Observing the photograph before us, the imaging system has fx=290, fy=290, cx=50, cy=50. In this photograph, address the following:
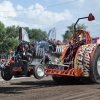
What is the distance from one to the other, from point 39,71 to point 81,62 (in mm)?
2028

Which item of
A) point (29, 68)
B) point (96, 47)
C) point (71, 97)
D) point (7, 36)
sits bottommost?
point (71, 97)

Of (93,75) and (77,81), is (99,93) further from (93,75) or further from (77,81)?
→ (77,81)

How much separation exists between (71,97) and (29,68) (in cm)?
177

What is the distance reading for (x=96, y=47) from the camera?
10.6 metres

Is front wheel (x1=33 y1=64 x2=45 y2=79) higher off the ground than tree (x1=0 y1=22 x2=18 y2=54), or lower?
lower

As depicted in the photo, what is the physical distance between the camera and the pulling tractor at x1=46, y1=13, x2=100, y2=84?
1014cm

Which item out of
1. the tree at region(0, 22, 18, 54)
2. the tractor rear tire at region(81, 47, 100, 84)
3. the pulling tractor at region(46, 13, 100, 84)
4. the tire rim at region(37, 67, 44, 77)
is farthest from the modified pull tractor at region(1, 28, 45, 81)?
the tree at region(0, 22, 18, 54)

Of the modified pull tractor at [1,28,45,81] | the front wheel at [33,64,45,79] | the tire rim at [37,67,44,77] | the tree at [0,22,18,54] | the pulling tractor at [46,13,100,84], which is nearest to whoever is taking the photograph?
the front wheel at [33,64,45,79]

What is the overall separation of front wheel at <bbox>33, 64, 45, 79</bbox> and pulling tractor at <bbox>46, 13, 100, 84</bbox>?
862mm

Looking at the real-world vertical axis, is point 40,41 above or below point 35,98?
above

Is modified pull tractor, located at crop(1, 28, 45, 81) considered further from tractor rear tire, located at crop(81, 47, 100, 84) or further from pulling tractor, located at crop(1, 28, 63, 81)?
tractor rear tire, located at crop(81, 47, 100, 84)

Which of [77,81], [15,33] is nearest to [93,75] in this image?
[77,81]

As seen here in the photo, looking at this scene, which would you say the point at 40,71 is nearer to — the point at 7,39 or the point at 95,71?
the point at 95,71

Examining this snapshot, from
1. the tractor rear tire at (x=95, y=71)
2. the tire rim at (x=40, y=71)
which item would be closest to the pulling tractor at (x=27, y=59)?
the tire rim at (x=40, y=71)
